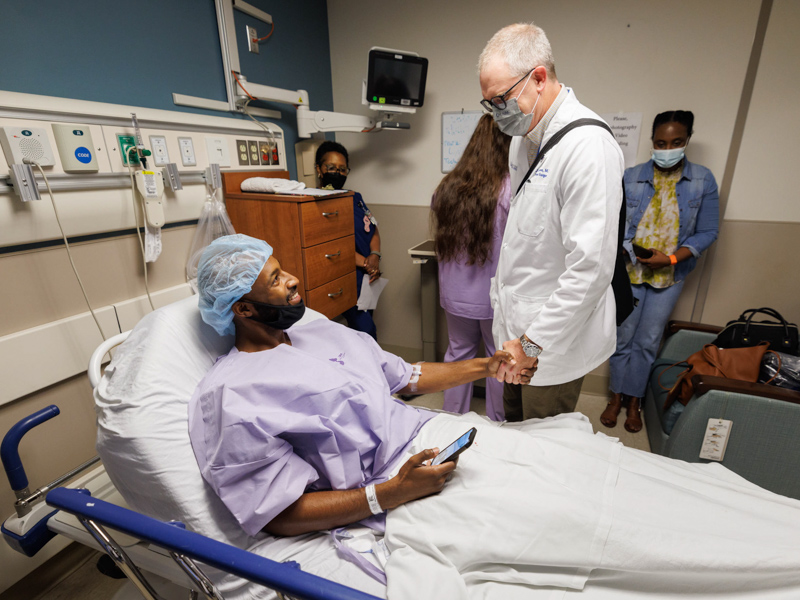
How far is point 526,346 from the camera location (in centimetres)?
130

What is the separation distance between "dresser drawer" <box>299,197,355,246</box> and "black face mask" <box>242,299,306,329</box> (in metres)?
0.81

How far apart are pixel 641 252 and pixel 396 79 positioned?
1.65 m

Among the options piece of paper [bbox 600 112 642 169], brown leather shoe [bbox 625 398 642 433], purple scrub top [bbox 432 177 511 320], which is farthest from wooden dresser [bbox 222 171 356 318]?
brown leather shoe [bbox 625 398 642 433]

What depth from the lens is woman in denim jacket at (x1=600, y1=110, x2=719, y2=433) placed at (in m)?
2.13

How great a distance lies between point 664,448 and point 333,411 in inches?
60.7

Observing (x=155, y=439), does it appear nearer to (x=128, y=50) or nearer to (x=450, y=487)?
(x=450, y=487)

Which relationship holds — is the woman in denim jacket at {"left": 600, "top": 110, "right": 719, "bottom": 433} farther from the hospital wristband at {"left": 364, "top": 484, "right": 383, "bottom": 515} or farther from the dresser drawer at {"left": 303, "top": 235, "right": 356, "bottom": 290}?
the hospital wristband at {"left": 364, "top": 484, "right": 383, "bottom": 515}

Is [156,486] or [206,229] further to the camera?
[206,229]

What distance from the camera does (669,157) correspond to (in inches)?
82.4

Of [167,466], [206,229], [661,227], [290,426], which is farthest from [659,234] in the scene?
[167,466]

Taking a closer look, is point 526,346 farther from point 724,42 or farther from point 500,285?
point 724,42

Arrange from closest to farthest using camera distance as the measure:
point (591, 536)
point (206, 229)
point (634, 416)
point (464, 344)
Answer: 1. point (591, 536)
2. point (206, 229)
3. point (464, 344)
4. point (634, 416)

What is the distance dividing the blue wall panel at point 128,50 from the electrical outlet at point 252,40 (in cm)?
2

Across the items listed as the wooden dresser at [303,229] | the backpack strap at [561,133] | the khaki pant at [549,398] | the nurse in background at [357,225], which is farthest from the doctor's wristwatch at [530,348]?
the nurse in background at [357,225]
